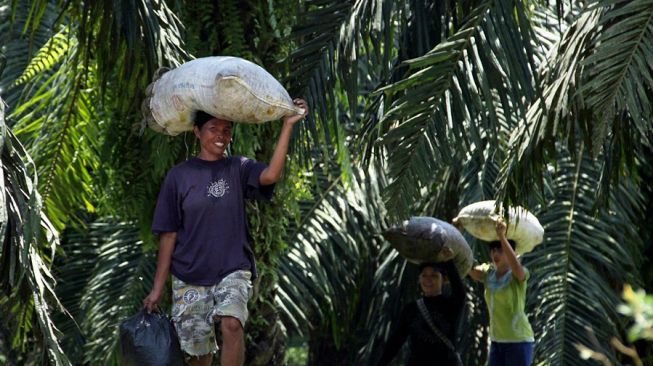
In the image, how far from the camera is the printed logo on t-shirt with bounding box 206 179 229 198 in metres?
5.78

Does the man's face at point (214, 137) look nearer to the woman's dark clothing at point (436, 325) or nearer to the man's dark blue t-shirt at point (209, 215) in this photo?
the man's dark blue t-shirt at point (209, 215)

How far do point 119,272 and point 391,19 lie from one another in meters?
3.80

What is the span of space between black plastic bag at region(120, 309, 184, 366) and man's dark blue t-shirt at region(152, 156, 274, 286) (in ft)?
0.75

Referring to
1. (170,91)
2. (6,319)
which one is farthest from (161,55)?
(6,319)

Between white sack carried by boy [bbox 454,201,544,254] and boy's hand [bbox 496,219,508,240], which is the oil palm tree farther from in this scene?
boy's hand [bbox 496,219,508,240]

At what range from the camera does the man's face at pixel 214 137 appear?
5863mm

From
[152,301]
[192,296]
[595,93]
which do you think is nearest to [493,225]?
[595,93]

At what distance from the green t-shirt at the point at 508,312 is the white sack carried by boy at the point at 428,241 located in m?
0.25

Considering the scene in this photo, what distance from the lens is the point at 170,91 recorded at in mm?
5895

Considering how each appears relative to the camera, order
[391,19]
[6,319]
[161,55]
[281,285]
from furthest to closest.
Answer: [281,285] → [391,19] → [161,55] → [6,319]

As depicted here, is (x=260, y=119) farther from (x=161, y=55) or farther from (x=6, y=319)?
(x=6, y=319)

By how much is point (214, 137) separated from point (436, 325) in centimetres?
205

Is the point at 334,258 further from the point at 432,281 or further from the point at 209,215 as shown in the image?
the point at 209,215

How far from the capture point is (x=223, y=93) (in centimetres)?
574
